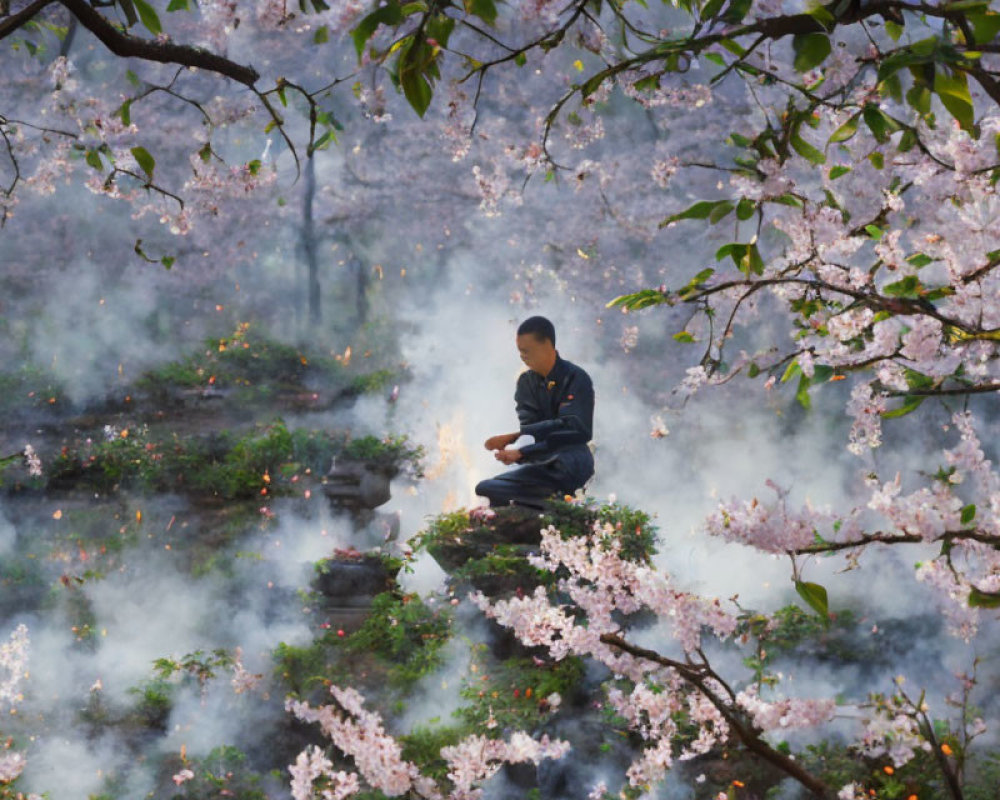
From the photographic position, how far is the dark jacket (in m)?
6.75

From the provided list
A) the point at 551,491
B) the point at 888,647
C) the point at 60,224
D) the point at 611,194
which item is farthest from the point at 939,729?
the point at 60,224

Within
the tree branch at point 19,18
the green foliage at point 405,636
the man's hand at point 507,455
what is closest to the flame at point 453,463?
the green foliage at point 405,636

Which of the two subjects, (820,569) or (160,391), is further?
(160,391)

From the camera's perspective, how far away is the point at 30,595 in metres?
8.45

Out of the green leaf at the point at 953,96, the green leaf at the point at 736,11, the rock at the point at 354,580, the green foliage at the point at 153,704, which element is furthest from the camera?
the rock at the point at 354,580

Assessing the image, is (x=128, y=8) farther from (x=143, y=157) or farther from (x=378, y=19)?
(x=378, y=19)

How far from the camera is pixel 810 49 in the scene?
1550 mm

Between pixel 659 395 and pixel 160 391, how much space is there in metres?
6.87

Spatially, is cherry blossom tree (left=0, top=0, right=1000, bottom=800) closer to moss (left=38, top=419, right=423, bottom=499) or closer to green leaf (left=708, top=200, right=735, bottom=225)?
green leaf (left=708, top=200, right=735, bottom=225)

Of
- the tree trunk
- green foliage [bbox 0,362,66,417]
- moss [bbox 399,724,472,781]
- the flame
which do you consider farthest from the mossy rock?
the tree trunk

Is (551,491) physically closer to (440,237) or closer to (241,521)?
(241,521)

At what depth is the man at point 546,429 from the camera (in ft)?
22.1

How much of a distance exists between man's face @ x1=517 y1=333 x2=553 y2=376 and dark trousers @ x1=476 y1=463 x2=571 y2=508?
0.76 m

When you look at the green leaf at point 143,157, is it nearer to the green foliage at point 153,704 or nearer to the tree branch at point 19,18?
the tree branch at point 19,18
